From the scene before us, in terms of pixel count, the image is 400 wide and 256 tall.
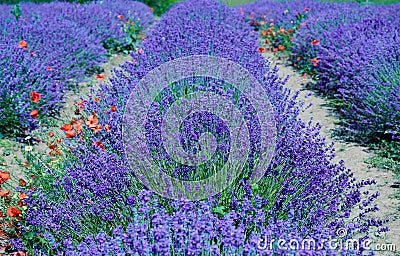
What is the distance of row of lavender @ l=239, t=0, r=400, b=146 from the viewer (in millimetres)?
4164

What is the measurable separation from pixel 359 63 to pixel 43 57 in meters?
3.48

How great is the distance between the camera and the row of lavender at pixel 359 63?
416cm

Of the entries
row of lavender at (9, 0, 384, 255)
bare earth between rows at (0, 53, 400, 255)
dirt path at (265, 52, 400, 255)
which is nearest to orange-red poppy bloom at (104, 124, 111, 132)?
row of lavender at (9, 0, 384, 255)

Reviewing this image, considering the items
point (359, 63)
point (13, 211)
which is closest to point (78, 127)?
point (13, 211)

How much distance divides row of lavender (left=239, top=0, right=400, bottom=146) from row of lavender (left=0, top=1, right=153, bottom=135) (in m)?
2.87

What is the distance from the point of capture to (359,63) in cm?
485

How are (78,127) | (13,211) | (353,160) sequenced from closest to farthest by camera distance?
(13,211), (78,127), (353,160)

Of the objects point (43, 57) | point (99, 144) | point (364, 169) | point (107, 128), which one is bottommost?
point (99, 144)

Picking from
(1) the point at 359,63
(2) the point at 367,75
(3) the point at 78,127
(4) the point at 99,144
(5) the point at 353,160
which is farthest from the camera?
(1) the point at 359,63

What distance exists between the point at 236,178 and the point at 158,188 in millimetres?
450

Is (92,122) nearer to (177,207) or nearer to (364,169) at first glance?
(177,207)

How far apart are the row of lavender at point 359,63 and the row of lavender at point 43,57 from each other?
287 centimetres

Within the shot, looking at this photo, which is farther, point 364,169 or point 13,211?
point 364,169

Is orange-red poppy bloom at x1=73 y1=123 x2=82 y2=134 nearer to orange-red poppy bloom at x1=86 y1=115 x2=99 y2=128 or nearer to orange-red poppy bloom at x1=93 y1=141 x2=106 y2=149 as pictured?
orange-red poppy bloom at x1=86 y1=115 x2=99 y2=128
